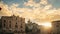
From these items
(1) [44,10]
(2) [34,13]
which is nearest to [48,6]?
(1) [44,10]

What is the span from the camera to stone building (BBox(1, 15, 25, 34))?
15935 millimetres

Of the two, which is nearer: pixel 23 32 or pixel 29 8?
pixel 29 8

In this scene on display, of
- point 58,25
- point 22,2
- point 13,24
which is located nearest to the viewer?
point 22,2

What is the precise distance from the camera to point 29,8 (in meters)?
11.8

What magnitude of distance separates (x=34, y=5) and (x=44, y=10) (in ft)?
3.04

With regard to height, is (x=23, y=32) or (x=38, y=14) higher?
(x=38, y=14)

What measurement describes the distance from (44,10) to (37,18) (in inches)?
34.5

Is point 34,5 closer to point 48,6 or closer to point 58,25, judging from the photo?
point 48,6

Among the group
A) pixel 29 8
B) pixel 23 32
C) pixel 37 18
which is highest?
pixel 29 8

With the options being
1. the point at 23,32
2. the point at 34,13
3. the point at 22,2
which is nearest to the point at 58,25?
the point at 23,32

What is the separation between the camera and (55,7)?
11.8m

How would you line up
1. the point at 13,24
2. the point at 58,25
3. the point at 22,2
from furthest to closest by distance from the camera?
the point at 13,24, the point at 58,25, the point at 22,2

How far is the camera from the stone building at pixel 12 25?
1594cm

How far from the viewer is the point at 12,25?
16.7 m
